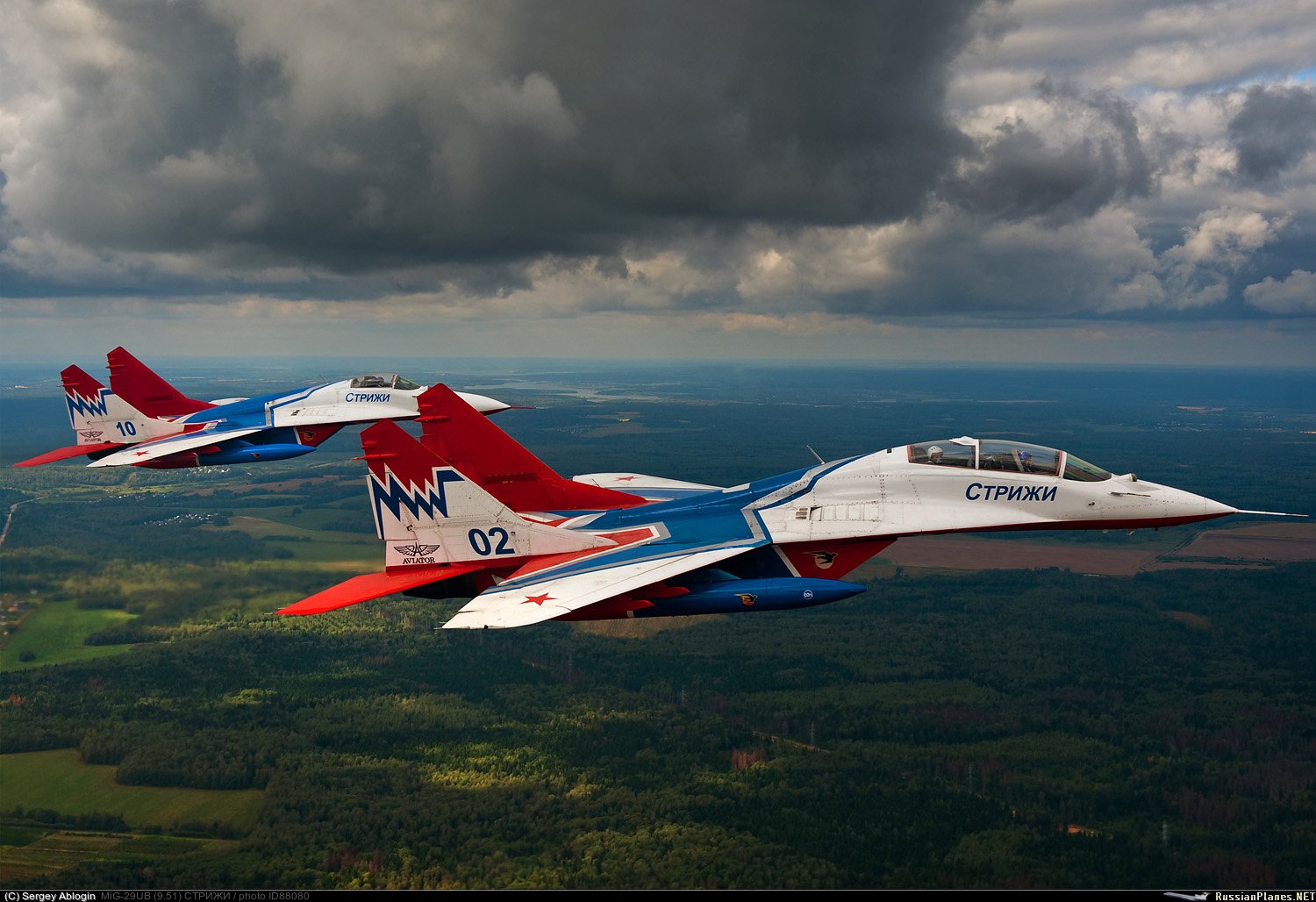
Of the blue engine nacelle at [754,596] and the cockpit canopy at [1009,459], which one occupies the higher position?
the cockpit canopy at [1009,459]

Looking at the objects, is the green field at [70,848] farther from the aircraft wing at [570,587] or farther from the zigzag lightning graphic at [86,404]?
the aircraft wing at [570,587]

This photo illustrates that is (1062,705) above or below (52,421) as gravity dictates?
below

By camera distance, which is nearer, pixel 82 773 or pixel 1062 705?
pixel 82 773

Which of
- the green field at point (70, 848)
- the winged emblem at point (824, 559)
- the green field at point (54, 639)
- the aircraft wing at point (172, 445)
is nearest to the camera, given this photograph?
the winged emblem at point (824, 559)

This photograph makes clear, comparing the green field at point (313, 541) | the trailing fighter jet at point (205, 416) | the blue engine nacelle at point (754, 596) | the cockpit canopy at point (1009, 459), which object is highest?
the trailing fighter jet at point (205, 416)

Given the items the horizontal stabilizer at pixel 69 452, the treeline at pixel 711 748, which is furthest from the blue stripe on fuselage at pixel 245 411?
the treeline at pixel 711 748

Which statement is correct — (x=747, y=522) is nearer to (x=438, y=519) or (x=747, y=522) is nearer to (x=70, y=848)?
(x=438, y=519)

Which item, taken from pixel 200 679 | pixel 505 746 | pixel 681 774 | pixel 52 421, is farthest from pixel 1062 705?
pixel 52 421

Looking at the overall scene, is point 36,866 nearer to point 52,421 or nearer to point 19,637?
point 19,637
